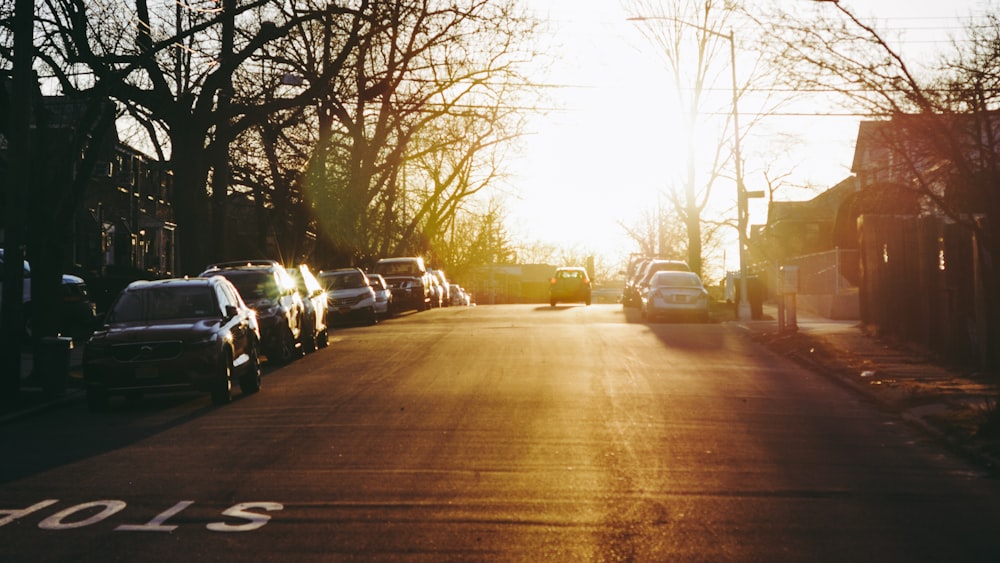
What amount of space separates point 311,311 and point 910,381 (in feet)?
38.9

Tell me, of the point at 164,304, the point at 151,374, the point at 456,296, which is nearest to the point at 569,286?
the point at 456,296

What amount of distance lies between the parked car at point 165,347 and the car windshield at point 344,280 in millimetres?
18563

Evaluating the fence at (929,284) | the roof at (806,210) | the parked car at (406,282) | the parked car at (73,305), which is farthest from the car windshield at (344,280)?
the roof at (806,210)

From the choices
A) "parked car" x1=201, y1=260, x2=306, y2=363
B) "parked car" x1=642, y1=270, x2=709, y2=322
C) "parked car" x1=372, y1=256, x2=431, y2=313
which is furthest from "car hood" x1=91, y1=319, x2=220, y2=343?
"parked car" x1=372, y1=256, x2=431, y2=313

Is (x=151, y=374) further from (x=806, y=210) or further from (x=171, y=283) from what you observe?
(x=806, y=210)

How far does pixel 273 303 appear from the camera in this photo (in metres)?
22.9

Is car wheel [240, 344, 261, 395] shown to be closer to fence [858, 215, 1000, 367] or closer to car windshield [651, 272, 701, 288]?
fence [858, 215, 1000, 367]

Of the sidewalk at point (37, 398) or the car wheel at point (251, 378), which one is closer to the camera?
the sidewalk at point (37, 398)

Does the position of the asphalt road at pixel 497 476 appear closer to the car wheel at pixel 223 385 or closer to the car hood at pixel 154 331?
the car wheel at pixel 223 385

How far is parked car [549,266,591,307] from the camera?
53953 millimetres

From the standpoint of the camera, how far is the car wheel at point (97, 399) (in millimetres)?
16359

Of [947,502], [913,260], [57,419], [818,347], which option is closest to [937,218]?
[913,260]

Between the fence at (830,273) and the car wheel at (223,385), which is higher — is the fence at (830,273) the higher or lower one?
the higher one

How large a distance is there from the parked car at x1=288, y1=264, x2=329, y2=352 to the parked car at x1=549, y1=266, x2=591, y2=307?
27393 mm
